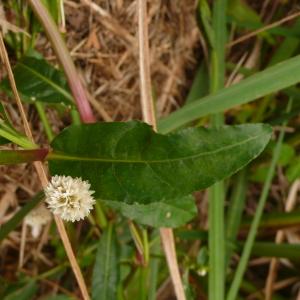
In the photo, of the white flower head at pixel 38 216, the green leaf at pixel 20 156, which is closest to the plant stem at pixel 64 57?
the green leaf at pixel 20 156

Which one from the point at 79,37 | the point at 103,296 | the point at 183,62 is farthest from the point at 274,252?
the point at 79,37

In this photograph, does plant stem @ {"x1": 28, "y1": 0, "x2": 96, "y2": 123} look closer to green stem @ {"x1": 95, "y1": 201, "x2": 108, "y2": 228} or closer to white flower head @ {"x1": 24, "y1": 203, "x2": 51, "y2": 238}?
green stem @ {"x1": 95, "y1": 201, "x2": 108, "y2": 228}

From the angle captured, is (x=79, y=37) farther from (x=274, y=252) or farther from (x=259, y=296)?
(x=259, y=296)

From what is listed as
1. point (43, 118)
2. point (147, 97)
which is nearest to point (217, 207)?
point (147, 97)

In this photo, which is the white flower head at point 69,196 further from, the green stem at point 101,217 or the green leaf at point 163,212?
the green stem at point 101,217

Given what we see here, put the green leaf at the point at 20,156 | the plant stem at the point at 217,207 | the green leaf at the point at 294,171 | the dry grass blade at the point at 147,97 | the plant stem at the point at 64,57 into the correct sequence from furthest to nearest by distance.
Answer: the green leaf at the point at 294,171, the plant stem at the point at 217,207, the dry grass blade at the point at 147,97, the plant stem at the point at 64,57, the green leaf at the point at 20,156

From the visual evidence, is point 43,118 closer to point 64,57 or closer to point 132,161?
point 64,57
